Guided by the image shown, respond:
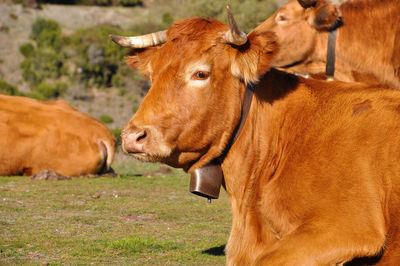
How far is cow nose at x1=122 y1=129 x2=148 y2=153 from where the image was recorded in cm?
461

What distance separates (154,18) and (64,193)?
4371 cm

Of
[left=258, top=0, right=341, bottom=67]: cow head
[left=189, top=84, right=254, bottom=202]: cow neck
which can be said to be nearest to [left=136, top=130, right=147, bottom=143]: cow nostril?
[left=189, top=84, right=254, bottom=202]: cow neck

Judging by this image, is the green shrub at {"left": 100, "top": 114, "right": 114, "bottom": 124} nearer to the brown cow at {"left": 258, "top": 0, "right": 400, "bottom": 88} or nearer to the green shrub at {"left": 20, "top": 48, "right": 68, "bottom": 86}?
the green shrub at {"left": 20, "top": 48, "right": 68, "bottom": 86}

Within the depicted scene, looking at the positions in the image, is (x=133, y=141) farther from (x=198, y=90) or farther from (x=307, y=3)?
(x=307, y=3)

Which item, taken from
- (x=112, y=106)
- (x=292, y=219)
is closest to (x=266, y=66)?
(x=292, y=219)

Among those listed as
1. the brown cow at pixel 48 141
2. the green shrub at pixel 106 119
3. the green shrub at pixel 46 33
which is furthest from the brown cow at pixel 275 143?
the green shrub at pixel 46 33

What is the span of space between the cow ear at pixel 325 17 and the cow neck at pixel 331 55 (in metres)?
0.10

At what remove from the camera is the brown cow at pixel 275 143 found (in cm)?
442

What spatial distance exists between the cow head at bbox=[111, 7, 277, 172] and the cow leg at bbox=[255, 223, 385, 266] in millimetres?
1045

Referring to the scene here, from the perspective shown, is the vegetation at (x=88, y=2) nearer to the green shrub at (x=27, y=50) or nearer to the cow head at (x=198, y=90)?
the green shrub at (x=27, y=50)

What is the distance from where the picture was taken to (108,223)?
8.69 meters

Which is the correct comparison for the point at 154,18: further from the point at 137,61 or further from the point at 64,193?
the point at 137,61

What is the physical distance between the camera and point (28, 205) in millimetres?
9672

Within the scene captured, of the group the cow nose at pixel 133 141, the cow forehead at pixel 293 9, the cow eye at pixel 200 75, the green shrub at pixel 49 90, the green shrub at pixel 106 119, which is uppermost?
the cow forehead at pixel 293 9
